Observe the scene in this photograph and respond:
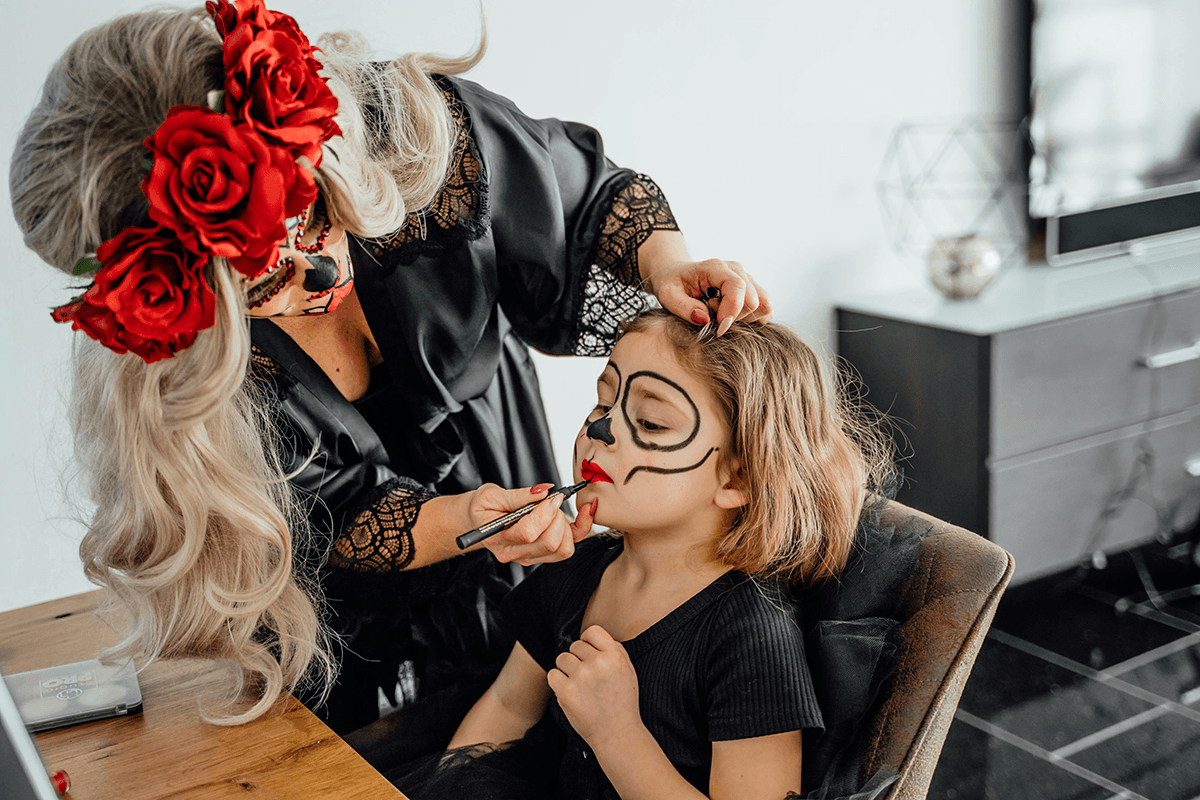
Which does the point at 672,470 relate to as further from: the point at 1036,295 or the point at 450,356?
the point at 1036,295

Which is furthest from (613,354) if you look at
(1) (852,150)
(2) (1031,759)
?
(1) (852,150)

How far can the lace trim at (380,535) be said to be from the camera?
1129 mm

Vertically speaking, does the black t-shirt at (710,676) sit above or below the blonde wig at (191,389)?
below

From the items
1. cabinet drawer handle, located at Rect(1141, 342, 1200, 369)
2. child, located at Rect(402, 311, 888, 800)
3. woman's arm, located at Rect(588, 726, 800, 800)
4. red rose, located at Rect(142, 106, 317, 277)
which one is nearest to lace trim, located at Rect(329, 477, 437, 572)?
child, located at Rect(402, 311, 888, 800)

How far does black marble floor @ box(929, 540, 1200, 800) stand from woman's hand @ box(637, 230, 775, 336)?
1190 mm

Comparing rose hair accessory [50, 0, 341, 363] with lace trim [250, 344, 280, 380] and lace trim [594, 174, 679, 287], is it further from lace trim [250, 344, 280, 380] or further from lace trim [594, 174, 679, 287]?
lace trim [594, 174, 679, 287]

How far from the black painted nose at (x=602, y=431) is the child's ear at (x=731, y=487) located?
128mm

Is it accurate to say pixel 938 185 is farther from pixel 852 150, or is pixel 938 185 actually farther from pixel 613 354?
pixel 613 354

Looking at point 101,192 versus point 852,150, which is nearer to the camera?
point 101,192

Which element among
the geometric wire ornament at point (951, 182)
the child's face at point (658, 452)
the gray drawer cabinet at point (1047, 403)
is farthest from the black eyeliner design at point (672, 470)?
the geometric wire ornament at point (951, 182)

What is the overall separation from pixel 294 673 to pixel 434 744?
0.26 metres

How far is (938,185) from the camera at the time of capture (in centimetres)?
283

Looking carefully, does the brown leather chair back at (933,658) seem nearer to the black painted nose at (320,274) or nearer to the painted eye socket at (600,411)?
the painted eye socket at (600,411)

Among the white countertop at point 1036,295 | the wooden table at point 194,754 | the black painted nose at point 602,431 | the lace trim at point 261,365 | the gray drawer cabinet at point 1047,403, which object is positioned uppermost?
the lace trim at point 261,365
